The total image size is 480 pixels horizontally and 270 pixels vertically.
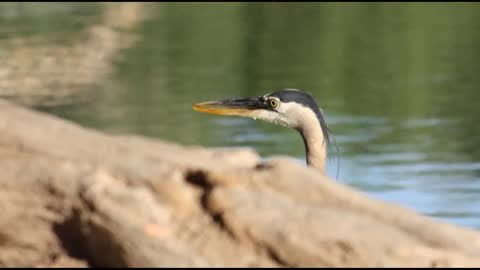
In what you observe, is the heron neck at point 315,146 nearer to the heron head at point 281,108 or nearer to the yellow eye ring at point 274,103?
the heron head at point 281,108

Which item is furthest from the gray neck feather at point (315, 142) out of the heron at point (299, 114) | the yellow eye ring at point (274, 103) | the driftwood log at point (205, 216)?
the driftwood log at point (205, 216)

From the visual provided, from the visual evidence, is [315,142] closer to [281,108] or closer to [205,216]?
[281,108]

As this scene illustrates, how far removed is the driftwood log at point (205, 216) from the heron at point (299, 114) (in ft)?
8.41

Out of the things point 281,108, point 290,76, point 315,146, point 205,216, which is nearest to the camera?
point 205,216

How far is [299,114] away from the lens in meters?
5.98

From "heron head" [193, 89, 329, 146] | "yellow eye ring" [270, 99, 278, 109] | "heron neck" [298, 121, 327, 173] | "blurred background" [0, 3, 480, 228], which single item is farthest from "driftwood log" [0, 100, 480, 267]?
"blurred background" [0, 3, 480, 228]

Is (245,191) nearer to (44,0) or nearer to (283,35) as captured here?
(283,35)

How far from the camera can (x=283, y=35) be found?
27.9 meters

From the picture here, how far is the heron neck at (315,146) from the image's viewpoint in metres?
5.81

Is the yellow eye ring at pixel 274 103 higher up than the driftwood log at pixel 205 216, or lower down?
lower down

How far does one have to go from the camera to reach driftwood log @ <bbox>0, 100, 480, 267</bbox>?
301 centimetres

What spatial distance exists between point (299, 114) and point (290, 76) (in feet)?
46.0

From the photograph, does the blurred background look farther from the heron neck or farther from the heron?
the heron neck

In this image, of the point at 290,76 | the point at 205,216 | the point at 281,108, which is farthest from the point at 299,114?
the point at 290,76
